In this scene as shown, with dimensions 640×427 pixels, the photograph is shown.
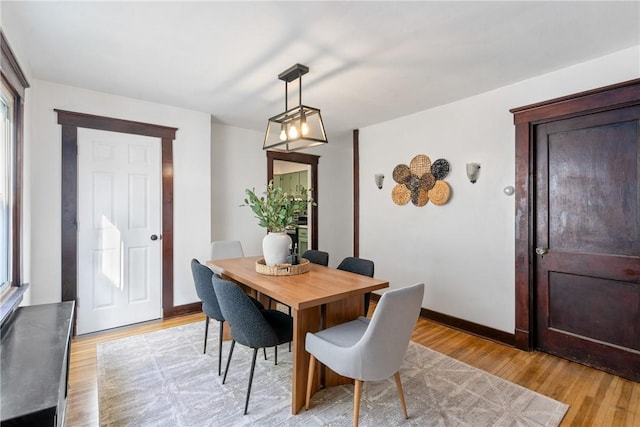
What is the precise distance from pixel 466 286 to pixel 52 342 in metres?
3.36

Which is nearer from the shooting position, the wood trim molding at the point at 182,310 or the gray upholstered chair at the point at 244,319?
the gray upholstered chair at the point at 244,319

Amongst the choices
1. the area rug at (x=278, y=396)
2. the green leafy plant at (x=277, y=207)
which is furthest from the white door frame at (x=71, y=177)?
the green leafy plant at (x=277, y=207)

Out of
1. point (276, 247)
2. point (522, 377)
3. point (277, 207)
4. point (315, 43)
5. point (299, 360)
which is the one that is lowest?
point (522, 377)

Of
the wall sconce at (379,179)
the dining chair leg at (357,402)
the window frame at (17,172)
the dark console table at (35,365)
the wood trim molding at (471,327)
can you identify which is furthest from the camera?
the wall sconce at (379,179)

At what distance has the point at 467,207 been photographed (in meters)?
3.25

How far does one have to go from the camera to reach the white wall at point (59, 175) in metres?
2.85

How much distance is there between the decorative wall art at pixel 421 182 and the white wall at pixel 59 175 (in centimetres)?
240

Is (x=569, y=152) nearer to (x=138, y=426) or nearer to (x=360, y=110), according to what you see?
(x=360, y=110)

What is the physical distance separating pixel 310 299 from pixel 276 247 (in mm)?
799

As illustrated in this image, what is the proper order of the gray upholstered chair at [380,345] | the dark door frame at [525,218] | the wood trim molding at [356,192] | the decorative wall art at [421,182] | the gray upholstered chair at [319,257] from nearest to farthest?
the gray upholstered chair at [380,345] < the dark door frame at [525,218] < the gray upholstered chair at [319,257] < the decorative wall art at [421,182] < the wood trim molding at [356,192]

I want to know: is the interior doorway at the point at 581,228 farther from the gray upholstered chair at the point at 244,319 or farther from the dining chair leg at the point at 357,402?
the gray upholstered chair at the point at 244,319

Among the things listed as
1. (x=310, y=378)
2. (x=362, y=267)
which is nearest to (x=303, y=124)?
(x=362, y=267)

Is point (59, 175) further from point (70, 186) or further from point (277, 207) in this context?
point (277, 207)

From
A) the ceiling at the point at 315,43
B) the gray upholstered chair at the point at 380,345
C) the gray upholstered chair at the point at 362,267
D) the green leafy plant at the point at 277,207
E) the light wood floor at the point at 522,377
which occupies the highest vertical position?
the ceiling at the point at 315,43
